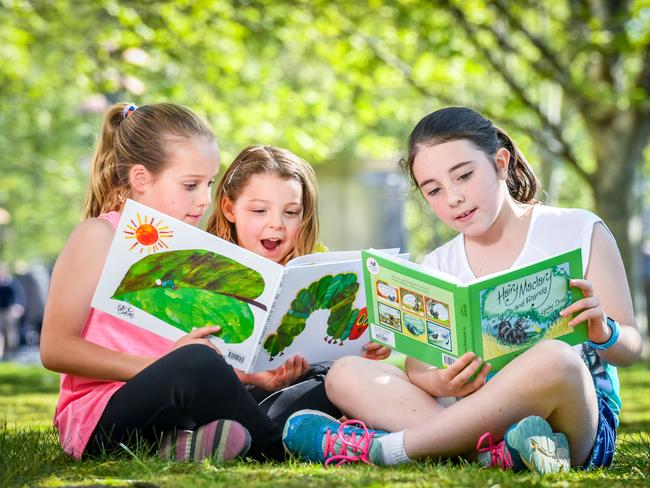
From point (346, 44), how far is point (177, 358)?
810 cm

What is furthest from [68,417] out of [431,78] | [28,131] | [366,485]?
[28,131]

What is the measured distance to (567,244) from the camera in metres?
3.22

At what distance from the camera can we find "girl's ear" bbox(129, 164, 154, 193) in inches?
135

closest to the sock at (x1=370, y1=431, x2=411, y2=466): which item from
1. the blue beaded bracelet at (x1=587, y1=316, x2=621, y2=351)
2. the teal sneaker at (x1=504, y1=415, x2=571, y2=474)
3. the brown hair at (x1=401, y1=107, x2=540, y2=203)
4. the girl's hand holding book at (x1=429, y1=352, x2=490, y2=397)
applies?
the girl's hand holding book at (x1=429, y1=352, x2=490, y2=397)

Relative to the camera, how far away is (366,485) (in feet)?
7.91

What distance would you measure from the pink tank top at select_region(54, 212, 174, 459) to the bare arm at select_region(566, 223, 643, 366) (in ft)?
4.54

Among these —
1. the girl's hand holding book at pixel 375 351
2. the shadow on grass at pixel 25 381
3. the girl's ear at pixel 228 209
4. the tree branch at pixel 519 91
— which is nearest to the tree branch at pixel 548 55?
the tree branch at pixel 519 91

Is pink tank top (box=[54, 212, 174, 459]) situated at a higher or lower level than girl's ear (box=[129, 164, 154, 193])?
lower

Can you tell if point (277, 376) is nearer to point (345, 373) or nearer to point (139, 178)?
point (345, 373)

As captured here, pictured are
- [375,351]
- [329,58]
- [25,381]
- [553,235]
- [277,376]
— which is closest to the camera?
[553,235]

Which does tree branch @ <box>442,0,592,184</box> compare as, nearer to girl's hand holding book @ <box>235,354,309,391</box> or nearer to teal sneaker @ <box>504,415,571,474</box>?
girl's hand holding book @ <box>235,354,309,391</box>

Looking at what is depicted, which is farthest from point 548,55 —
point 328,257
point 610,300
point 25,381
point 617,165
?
point 328,257

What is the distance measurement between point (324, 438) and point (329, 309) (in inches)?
16.7

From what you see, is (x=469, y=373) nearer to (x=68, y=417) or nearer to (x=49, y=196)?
(x=68, y=417)
